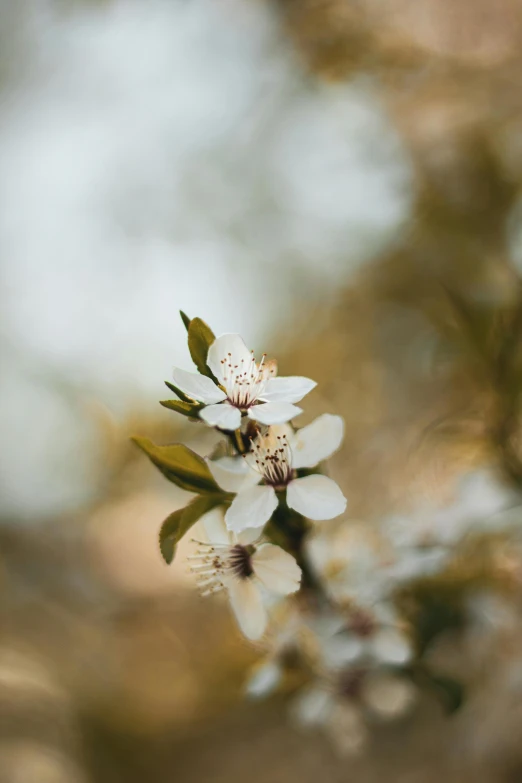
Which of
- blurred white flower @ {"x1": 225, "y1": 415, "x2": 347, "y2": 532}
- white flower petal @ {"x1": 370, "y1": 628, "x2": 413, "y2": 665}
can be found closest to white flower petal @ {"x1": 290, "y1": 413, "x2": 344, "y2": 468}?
blurred white flower @ {"x1": 225, "y1": 415, "x2": 347, "y2": 532}

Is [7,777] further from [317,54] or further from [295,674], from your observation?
[317,54]

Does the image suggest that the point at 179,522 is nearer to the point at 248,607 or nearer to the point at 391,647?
the point at 248,607

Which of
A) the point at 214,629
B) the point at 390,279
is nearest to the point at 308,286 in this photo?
the point at 390,279

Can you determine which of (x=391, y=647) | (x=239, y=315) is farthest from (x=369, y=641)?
(x=239, y=315)

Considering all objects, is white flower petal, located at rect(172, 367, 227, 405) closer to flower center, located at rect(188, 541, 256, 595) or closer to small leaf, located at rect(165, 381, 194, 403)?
small leaf, located at rect(165, 381, 194, 403)

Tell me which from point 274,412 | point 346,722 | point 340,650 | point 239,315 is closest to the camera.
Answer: point 274,412

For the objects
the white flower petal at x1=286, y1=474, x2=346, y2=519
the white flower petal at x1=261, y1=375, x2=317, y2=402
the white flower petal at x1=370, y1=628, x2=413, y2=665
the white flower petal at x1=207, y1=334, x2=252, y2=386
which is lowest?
the white flower petal at x1=370, y1=628, x2=413, y2=665

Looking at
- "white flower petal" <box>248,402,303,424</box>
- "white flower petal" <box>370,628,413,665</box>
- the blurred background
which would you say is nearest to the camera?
"white flower petal" <box>248,402,303,424</box>
